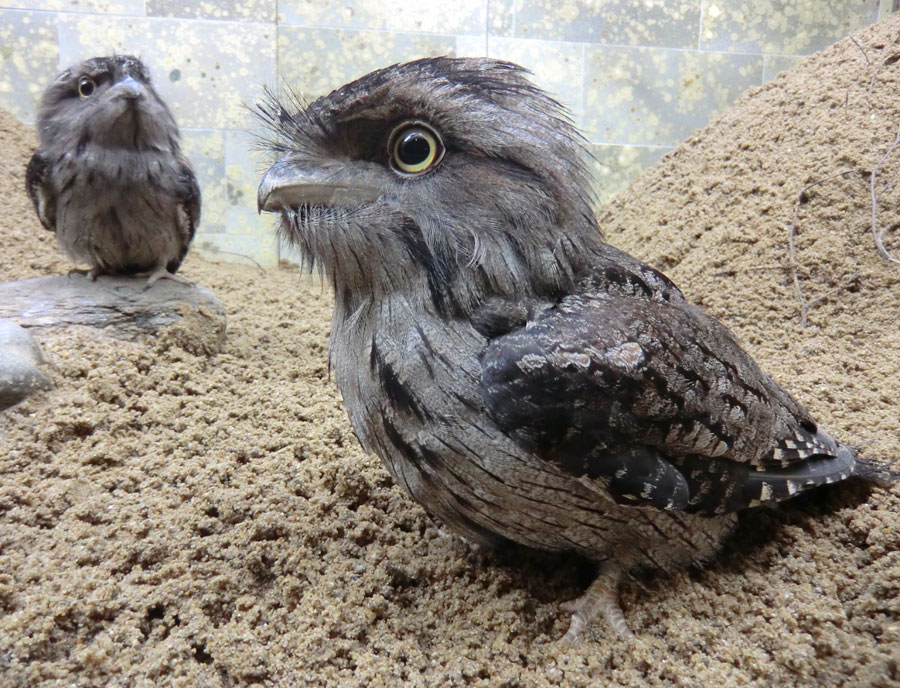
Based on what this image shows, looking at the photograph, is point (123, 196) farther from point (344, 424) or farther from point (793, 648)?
point (793, 648)

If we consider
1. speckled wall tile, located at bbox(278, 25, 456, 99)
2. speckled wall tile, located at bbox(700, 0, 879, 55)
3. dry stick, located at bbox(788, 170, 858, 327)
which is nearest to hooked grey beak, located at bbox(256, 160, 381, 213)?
dry stick, located at bbox(788, 170, 858, 327)

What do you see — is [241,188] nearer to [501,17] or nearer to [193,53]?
[193,53]

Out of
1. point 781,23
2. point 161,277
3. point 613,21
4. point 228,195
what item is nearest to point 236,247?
point 228,195

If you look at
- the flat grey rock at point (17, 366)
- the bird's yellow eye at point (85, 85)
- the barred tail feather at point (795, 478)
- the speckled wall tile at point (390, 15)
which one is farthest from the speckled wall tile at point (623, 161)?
the flat grey rock at point (17, 366)

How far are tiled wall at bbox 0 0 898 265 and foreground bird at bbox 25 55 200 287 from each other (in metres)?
1.17

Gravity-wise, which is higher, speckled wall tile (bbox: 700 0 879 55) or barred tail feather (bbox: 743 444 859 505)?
speckled wall tile (bbox: 700 0 879 55)

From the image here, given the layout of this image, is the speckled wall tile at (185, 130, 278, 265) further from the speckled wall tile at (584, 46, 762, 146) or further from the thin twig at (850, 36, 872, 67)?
the thin twig at (850, 36, 872, 67)

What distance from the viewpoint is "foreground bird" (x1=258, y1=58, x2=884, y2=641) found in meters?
1.31

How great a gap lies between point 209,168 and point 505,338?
4367 mm

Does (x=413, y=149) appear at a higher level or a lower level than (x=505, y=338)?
higher

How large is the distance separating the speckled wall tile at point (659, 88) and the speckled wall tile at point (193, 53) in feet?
8.79

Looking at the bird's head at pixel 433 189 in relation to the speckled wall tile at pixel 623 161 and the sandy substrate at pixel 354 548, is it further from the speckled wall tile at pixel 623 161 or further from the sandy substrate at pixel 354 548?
the speckled wall tile at pixel 623 161

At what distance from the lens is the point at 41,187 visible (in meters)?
3.38

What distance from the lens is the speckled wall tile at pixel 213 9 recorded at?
4.46m
